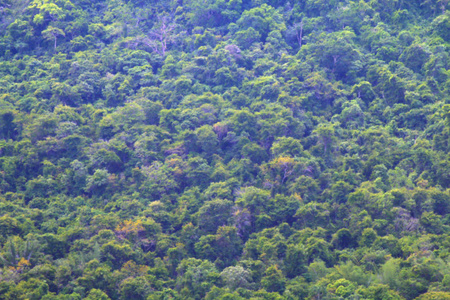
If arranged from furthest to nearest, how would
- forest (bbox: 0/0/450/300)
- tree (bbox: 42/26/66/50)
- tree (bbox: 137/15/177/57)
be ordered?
tree (bbox: 137/15/177/57) < tree (bbox: 42/26/66/50) < forest (bbox: 0/0/450/300)

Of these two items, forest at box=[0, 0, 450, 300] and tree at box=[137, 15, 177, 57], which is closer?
forest at box=[0, 0, 450, 300]

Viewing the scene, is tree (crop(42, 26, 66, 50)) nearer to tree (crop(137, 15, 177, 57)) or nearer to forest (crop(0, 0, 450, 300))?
forest (crop(0, 0, 450, 300))

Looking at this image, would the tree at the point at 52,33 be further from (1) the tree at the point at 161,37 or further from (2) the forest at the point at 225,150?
(1) the tree at the point at 161,37

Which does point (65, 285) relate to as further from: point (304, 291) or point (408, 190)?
point (408, 190)

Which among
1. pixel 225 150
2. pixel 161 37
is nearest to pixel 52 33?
pixel 161 37

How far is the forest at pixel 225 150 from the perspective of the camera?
80.1 ft

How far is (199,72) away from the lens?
132 feet

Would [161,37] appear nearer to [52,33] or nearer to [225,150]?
[52,33]

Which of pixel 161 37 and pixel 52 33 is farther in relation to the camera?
pixel 161 37

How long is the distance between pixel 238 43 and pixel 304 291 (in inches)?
968

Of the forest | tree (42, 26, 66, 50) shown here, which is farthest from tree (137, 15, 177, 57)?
tree (42, 26, 66, 50)

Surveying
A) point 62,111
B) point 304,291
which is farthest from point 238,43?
point 304,291

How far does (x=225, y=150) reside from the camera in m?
33.8

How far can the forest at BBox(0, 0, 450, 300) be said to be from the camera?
24.4 m
